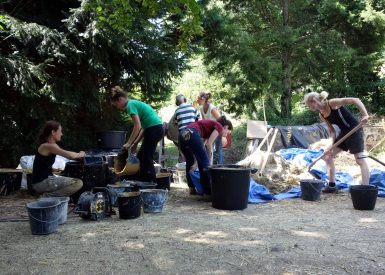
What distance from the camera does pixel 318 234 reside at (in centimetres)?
356

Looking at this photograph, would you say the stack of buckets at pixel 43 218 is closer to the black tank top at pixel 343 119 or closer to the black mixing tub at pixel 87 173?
the black mixing tub at pixel 87 173

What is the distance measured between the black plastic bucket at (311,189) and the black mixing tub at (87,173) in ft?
9.35

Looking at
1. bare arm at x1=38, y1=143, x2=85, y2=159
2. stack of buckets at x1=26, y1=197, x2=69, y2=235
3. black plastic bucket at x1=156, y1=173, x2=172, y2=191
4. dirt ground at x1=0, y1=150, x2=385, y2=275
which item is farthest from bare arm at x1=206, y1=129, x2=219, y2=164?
stack of buckets at x1=26, y1=197, x2=69, y2=235

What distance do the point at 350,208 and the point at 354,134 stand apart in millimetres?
1077

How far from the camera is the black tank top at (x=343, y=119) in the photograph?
5.18 m

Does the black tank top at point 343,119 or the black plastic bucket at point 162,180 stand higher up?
the black tank top at point 343,119

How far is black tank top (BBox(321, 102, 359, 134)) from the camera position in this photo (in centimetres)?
518

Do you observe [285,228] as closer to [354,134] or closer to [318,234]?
[318,234]

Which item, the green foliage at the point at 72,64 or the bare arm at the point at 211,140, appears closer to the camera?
the bare arm at the point at 211,140

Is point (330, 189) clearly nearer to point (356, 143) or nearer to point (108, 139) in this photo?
point (356, 143)

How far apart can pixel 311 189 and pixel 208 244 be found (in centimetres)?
254

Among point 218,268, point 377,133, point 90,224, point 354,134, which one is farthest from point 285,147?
point 218,268

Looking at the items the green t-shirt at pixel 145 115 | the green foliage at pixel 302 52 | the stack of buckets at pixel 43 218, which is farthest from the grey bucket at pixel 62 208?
the green foliage at pixel 302 52

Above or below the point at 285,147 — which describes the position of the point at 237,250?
below
